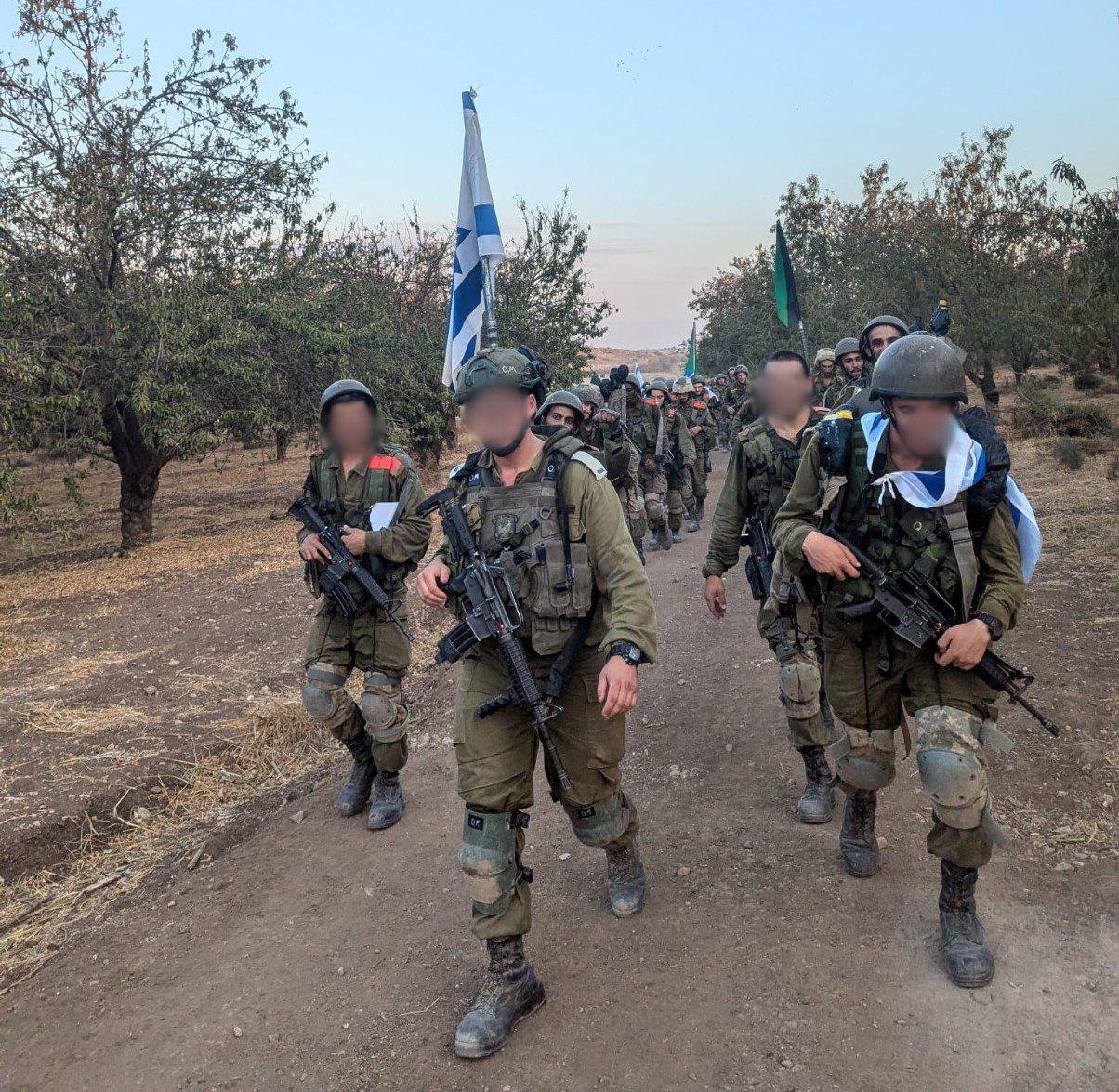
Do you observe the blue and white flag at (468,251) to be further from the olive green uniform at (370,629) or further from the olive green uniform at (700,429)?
the olive green uniform at (700,429)

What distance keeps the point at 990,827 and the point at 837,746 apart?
65cm

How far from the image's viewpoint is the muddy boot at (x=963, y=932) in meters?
2.96

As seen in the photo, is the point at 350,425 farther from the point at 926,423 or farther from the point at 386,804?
the point at 926,423

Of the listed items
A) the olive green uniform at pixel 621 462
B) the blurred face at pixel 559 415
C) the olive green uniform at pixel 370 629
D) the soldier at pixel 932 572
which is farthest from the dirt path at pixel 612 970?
the olive green uniform at pixel 621 462

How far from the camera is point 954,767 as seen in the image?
2.95m

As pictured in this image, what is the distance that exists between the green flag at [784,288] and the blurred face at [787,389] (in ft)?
13.3

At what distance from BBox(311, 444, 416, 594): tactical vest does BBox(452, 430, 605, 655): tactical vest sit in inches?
58.2

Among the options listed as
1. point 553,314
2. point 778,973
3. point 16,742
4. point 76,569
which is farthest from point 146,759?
point 553,314

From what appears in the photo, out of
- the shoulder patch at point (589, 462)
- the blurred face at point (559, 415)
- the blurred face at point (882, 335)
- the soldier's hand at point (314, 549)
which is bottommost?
the soldier's hand at point (314, 549)

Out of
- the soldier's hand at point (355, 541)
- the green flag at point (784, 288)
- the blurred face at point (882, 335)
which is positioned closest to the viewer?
the soldier's hand at point (355, 541)

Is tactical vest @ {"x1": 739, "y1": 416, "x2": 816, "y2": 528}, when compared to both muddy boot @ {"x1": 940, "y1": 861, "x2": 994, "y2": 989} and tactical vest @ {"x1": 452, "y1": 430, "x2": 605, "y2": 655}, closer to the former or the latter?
tactical vest @ {"x1": 452, "y1": 430, "x2": 605, "y2": 655}

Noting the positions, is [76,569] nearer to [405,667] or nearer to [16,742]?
[16,742]

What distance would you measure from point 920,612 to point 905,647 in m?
0.14

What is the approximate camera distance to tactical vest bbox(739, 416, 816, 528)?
4676 mm
